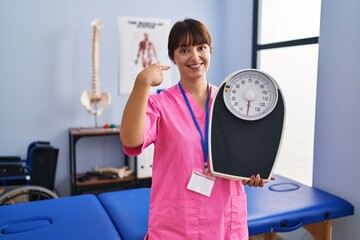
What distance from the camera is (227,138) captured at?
1.09 meters

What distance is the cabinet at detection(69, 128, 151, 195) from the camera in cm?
269

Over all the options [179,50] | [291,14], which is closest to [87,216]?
[179,50]

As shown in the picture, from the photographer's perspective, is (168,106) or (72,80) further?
(72,80)

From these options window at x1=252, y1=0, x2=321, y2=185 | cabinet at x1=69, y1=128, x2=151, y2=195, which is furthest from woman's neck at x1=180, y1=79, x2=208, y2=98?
cabinet at x1=69, y1=128, x2=151, y2=195

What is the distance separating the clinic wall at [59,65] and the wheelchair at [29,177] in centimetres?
39

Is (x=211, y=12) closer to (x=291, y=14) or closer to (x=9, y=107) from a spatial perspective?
(x=291, y=14)

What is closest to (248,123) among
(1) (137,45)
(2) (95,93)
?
(2) (95,93)

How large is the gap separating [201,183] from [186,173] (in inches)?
2.2

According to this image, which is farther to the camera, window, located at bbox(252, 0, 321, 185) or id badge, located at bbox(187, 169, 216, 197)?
window, located at bbox(252, 0, 321, 185)

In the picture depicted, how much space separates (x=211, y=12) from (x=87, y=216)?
2477mm

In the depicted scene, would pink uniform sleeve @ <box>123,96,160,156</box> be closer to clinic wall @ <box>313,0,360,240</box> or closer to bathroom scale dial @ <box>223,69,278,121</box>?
bathroom scale dial @ <box>223,69,278,121</box>

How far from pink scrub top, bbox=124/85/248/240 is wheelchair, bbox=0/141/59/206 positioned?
1431mm

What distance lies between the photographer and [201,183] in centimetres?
99

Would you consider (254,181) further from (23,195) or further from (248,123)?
(23,195)
